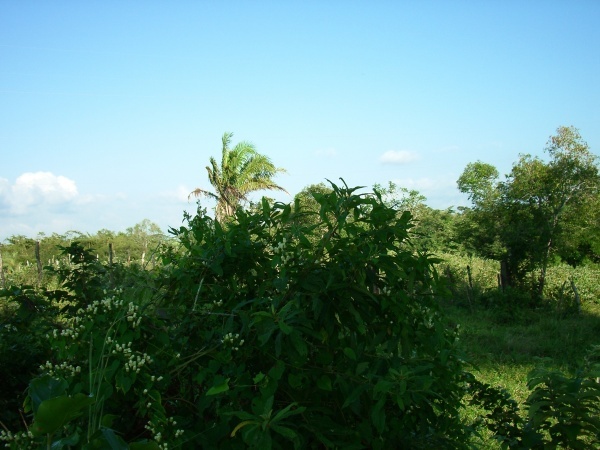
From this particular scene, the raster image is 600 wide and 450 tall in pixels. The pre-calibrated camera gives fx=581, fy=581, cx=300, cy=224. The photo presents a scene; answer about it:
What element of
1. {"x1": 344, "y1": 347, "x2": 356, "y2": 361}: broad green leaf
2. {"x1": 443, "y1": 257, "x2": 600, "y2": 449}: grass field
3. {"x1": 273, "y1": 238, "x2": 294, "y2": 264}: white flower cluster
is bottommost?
{"x1": 443, "y1": 257, "x2": 600, "y2": 449}: grass field

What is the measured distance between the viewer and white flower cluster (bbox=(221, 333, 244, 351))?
6.02 feet

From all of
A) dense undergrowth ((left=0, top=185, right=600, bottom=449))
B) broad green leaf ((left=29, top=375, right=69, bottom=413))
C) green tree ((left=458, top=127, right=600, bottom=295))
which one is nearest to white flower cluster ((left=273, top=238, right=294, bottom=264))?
dense undergrowth ((left=0, top=185, right=600, bottom=449))

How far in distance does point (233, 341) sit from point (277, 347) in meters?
0.22

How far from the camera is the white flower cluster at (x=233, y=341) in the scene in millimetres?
Result: 1835

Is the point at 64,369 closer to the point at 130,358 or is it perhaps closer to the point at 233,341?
the point at 130,358

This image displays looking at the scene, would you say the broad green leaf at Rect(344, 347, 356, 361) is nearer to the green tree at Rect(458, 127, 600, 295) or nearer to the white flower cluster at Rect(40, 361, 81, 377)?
the white flower cluster at Rect(40, 361, 81, 377)

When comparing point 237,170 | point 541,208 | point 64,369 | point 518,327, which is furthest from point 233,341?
point 237,170

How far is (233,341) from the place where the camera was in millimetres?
1868

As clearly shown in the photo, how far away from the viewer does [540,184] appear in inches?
730

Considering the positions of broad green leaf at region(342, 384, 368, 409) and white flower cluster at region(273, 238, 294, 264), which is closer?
broad green leaf at region(342, 384, 368, 409)

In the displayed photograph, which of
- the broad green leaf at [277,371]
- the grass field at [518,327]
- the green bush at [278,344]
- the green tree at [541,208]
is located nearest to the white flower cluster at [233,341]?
the green bush at [278,344]

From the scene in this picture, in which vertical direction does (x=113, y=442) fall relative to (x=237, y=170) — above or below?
below

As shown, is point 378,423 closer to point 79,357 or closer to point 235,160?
point 79,357

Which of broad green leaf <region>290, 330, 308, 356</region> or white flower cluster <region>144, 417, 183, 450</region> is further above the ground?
broad green leaf <region>290, 330, 308, 356</region>
